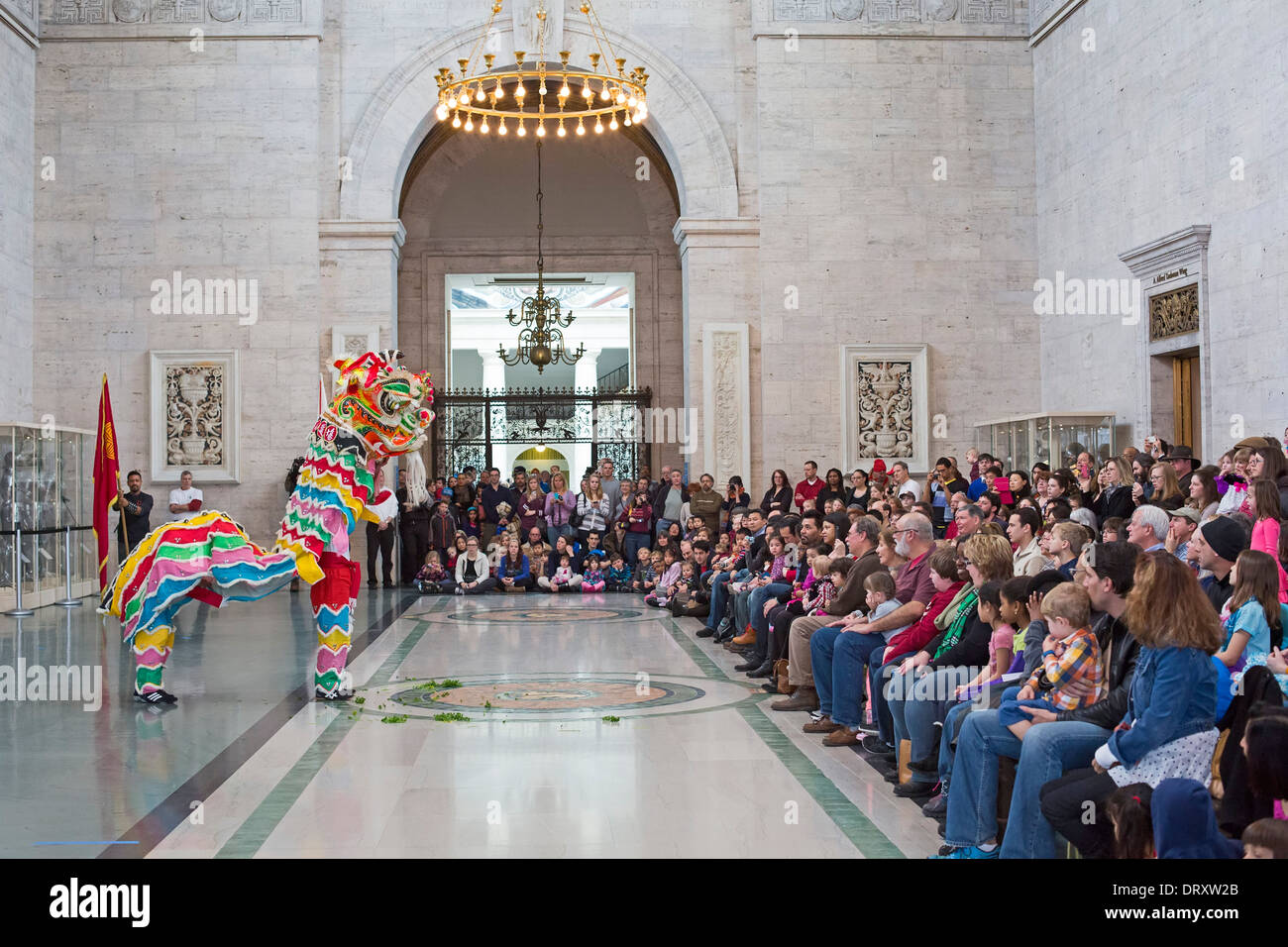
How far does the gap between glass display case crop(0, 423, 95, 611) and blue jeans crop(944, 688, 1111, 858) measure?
11724mm

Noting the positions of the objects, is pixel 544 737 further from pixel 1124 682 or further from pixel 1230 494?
pixel 1230 494

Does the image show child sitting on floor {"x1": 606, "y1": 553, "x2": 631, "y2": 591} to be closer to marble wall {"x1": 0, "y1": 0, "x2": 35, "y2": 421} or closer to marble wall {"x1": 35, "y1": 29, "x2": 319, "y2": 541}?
marble wall {"x1": 35, "y1": 29, "x2": 319, "y2": 541}

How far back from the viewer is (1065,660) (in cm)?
483

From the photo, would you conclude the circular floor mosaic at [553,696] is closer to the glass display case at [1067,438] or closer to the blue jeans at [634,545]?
the glass display case at [1067,438]

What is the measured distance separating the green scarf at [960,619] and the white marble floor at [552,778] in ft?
2.41

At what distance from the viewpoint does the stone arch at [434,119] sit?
56.2 ft

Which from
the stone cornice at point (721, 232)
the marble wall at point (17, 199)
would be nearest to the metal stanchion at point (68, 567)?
the marble wall at point (17, 199)

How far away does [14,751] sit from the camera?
6918mm

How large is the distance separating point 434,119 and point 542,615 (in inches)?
297

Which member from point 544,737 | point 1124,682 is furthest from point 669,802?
point 1124,682

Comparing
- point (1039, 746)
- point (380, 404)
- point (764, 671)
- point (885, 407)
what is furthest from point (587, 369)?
point (1039, 746)

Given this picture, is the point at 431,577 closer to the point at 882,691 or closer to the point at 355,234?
the point at 355,234

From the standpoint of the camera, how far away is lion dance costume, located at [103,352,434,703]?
821cm

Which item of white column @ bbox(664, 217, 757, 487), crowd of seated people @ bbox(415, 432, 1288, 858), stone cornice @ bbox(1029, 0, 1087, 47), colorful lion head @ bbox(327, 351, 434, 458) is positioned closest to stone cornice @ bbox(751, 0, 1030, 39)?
stone cornice @ bbox(1029, 0, 1087, 47)
